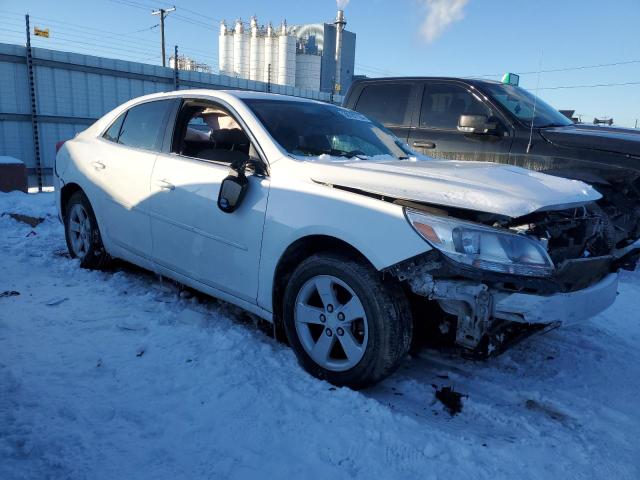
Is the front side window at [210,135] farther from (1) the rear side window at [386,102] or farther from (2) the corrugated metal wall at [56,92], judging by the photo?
(2) the corrugated metal wall at [56,92]

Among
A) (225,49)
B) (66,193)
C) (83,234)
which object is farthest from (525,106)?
(225,49)

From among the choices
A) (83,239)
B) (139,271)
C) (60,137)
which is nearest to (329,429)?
(139,271)

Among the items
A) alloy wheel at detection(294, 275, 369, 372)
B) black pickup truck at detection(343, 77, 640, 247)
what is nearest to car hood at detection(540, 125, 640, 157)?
black pickup truck at detection(343, 77, 640, 247)

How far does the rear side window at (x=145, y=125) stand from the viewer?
3998mm

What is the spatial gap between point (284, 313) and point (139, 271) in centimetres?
232

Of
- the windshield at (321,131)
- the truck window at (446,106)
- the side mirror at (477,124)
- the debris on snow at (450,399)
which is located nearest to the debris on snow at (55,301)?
the windshield at (321,131)

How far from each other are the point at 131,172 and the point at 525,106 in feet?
14.4

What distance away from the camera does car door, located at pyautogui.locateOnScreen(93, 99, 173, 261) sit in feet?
12.8

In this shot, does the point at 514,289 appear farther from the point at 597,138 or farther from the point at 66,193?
the point at 66,193

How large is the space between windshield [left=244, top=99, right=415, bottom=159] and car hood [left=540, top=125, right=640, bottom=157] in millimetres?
2026

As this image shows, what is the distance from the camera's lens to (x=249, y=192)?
3123mm

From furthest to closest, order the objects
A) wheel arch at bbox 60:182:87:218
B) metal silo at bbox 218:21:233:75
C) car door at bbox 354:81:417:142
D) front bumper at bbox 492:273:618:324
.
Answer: metal silo at bbox 218:21:233:75 → car door at bbox 354:81:417:142 → wheel arch at bbox 60:182:87:218 → front bumper at bbox 492:273:618:324

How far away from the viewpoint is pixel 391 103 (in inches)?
255

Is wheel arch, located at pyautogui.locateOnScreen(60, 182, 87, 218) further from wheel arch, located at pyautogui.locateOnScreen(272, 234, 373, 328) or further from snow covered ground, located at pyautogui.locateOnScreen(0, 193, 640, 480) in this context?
wheel arch, located at pyautogui.locateOnScreen(272, 234, 373, 328)
